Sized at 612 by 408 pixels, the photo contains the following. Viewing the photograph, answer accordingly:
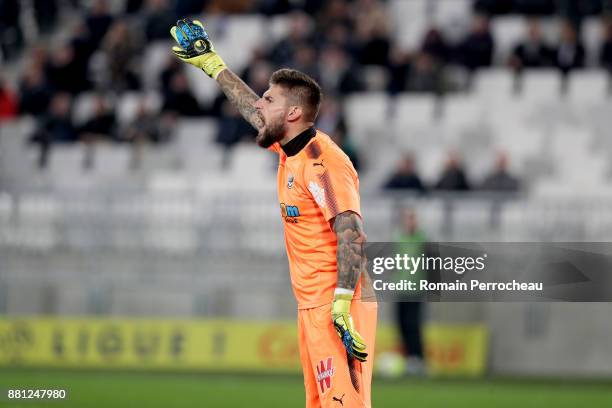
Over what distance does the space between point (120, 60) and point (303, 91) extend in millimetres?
16830

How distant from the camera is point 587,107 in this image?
68.1 ft

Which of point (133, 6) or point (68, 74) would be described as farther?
point (133, 6)

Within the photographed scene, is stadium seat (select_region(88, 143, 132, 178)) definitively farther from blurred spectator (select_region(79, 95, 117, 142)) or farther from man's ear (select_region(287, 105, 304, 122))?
man's ear (select_region(287, 105, 304, 122))

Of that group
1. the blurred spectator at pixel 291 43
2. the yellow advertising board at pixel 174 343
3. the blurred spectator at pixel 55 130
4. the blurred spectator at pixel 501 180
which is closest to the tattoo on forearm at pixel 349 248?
the yellow advertising board at pixel 174 343

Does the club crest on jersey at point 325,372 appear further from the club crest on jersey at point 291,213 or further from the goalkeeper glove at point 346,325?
the club crest on jersey at point 291,213

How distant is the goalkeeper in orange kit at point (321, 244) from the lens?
23.6ft

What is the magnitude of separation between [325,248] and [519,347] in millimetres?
12452

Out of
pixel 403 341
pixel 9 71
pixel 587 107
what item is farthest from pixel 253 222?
pixel 9 71

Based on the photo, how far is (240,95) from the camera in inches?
329

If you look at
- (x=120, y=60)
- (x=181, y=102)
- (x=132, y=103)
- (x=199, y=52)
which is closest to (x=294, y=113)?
(x=199, y=52)

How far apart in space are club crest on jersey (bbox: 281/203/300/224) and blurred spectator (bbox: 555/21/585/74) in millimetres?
14510

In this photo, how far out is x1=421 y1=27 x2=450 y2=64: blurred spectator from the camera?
71.7 ft

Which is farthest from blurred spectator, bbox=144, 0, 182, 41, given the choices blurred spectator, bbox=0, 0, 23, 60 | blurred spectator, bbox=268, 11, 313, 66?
blurred spectator, bbox=0, 0, 23, 60

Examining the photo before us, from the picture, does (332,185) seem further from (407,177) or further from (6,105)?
(6,105)
